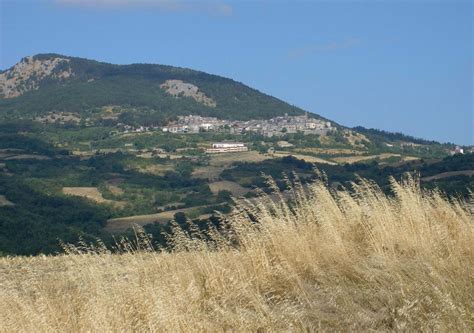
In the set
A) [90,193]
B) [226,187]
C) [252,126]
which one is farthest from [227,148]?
[90,193]

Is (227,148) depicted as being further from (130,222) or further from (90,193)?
(130,222)

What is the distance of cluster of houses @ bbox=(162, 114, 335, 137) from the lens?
170000mm

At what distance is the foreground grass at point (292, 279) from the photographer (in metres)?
5.39

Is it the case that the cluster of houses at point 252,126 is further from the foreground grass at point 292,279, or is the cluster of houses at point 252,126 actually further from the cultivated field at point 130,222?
the foreground grass at point 292,279

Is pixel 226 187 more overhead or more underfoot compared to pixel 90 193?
more overhead

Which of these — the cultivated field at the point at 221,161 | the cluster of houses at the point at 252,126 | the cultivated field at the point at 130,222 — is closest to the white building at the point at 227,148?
the cultivated field at the point at 221,161

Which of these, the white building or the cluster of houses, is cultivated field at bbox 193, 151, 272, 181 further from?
the cluster of houses

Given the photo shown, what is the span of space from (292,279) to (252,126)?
175507 millimetres

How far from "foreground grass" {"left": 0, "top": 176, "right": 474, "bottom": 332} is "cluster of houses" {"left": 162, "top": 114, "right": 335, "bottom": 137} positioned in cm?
15372

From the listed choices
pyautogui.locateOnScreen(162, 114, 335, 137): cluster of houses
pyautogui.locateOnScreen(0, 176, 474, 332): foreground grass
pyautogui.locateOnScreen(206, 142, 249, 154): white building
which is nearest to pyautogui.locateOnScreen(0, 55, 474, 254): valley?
pyautogui.locateOnScreen(162, 114, 335, 137): cluster of houses

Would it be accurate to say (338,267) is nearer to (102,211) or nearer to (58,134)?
(102,211)

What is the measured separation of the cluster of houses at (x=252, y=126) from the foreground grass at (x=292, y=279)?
504 feet

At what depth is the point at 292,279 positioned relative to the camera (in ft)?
22.2

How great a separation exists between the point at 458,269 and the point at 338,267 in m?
1.27
